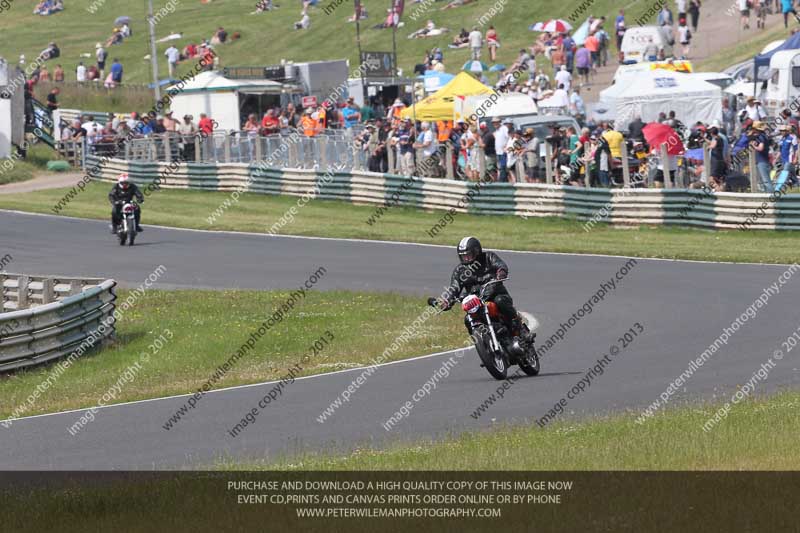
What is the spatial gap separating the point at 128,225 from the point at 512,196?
8.60 meters

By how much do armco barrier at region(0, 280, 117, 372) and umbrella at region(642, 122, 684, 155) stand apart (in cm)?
1338

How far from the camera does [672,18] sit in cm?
4791

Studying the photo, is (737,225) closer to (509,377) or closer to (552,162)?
(552,162)

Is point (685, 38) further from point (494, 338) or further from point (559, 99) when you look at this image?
point (494, 338)

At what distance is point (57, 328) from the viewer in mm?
17719

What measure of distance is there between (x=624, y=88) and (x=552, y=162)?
15.5ft

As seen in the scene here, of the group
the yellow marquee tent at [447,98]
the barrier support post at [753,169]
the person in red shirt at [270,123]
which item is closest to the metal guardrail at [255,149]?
the person in red shirt at [270,123]

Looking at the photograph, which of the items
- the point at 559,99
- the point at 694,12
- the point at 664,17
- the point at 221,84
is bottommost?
the point at 559,99

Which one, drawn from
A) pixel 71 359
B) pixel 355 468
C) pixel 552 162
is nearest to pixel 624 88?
pixel 552 162

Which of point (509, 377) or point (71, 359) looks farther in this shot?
point (71, 359)

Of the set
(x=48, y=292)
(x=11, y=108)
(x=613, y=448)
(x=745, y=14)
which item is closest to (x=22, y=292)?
(x=48, y=292)

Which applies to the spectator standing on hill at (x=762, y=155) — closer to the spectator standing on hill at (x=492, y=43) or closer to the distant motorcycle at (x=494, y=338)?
the distant motorcycle at (x=494, y=338)

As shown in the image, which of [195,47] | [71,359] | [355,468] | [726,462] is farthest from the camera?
[195,47]

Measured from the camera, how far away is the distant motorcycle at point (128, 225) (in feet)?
90.9
